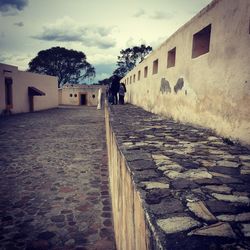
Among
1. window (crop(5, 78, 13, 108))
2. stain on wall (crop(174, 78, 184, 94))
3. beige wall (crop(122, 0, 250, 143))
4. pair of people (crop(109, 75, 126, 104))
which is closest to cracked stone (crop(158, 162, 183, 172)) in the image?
beige wall (crop(122, 0, 250, 143))

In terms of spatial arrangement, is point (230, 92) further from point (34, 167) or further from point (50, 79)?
point (50, 79)

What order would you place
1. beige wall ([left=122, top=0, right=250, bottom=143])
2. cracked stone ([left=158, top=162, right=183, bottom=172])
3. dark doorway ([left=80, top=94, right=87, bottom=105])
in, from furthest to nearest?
1. dark doorway ([left=80, top=94, right=87, bottom=105])
2. beige wall ([left=122, top=0, right=250, bottom=143])
3. cracked stone ([left=158, top=162, right=183, bottom=172])

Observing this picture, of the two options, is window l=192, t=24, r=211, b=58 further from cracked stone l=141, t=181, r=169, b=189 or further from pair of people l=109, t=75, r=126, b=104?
pair of people l=109, t=75, r=126, b=104

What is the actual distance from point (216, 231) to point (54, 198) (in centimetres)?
386

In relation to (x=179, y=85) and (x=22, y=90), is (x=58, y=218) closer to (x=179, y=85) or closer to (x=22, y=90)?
(x=179, y=85)

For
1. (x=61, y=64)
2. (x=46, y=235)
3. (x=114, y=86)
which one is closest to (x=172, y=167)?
(x=46, y=235)

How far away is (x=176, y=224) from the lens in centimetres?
121

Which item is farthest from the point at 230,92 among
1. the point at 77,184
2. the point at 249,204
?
the point at 77,184

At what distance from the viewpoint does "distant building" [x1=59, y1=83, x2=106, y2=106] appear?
1491 inches

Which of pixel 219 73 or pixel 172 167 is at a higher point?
pixel 219 73

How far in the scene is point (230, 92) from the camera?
11.7 feet

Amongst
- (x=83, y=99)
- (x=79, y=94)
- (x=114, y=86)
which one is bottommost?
(x=83, y=99)

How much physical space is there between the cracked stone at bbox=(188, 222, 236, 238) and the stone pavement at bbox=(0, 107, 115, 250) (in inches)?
91.0

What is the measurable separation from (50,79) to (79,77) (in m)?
20.5
